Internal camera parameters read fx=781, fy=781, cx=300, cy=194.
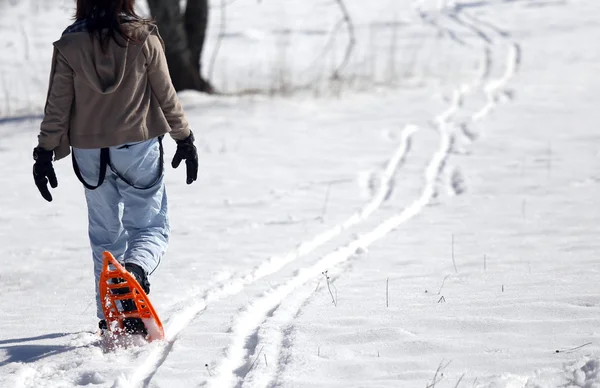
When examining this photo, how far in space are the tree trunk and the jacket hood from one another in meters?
7.54

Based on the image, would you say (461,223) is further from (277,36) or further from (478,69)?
(277,36)

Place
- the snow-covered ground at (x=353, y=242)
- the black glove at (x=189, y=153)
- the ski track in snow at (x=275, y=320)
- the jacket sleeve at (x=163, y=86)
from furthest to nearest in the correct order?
the black glove at (x=189, y=153) < the jacket sleeve at (x=163, y=86) < the snow-covered ground at (x=353, y=242) < the ski track in snow at (x=275, y=320)

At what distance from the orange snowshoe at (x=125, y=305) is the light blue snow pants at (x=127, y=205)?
0.19m

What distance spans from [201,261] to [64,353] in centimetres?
200

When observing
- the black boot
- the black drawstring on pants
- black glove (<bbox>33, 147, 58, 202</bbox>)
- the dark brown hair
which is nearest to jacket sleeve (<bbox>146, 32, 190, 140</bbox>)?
the dark brown hair

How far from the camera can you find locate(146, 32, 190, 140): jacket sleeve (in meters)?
3.39

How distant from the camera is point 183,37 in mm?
11289

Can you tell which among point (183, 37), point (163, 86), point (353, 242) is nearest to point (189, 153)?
point (163, 86)

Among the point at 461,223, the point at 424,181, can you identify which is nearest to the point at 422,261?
the point at 461,223

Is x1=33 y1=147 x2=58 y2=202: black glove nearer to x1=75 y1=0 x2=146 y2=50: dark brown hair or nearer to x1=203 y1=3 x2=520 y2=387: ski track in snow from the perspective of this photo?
x1=75 y1=0 x2=146 y2=50: dark brown hair

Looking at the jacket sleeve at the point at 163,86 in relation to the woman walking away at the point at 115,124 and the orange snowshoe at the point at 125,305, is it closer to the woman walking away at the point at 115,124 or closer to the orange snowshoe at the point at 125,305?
the woman walking away at the point at 115,124

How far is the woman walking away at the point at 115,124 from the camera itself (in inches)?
129

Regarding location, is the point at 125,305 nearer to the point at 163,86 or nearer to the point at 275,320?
the point at 275,320

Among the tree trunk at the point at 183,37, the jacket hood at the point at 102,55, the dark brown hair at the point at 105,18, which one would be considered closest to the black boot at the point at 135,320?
the jacket hood at the point at 102,55
